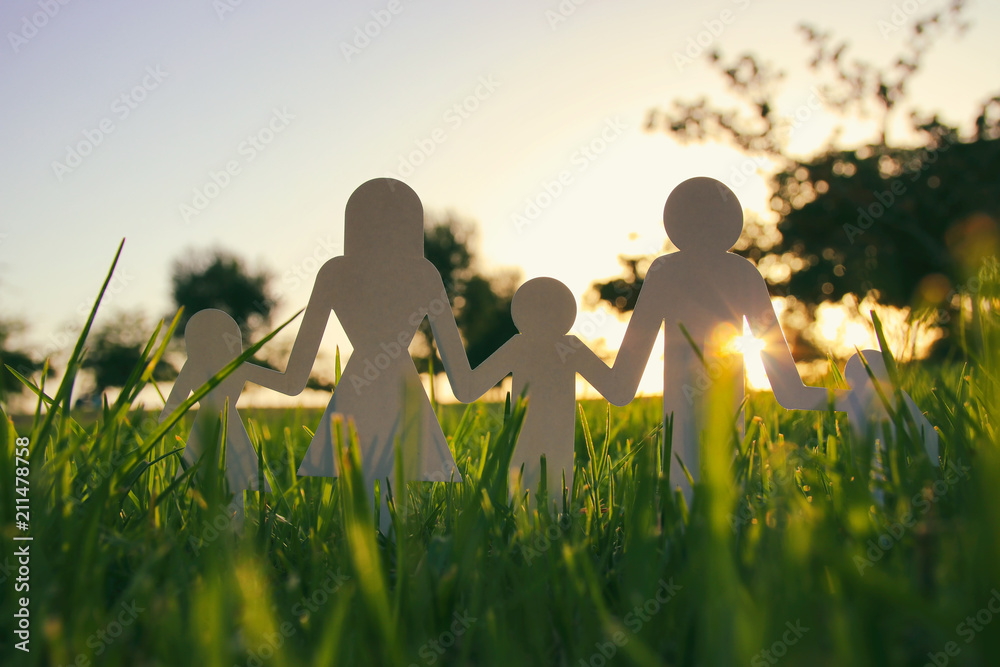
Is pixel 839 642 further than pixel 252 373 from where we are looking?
No

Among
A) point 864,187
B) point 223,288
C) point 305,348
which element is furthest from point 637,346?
point 223,288

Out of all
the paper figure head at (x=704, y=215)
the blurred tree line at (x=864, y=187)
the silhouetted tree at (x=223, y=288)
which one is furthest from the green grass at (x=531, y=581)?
the silhouetted tree at (x=223, y=288)

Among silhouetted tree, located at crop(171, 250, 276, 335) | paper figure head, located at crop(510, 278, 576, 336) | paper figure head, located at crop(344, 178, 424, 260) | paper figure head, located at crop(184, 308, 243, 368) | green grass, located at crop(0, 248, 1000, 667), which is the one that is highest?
silhouetted tree, located at crop(171, 250, 276, 335)

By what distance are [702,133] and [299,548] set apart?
66.7 feet

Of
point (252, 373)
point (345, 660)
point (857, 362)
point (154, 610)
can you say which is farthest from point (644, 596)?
point (252, 373)

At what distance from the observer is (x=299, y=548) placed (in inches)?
53.4

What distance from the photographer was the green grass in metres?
0.75

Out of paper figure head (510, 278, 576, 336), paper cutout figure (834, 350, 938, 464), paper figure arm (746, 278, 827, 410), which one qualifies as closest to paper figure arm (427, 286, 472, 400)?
paper figure head (510, 278, 576, 336)

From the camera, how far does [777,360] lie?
2.06m

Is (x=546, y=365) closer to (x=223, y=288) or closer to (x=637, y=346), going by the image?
(x=637, y=346)

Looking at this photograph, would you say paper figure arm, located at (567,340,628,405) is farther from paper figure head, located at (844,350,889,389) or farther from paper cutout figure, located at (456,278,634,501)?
paper figure head, located at (844,350,889,389)

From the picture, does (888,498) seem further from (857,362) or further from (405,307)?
(405,307)

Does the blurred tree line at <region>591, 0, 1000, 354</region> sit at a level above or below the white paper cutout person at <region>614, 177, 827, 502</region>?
above

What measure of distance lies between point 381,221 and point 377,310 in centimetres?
30
